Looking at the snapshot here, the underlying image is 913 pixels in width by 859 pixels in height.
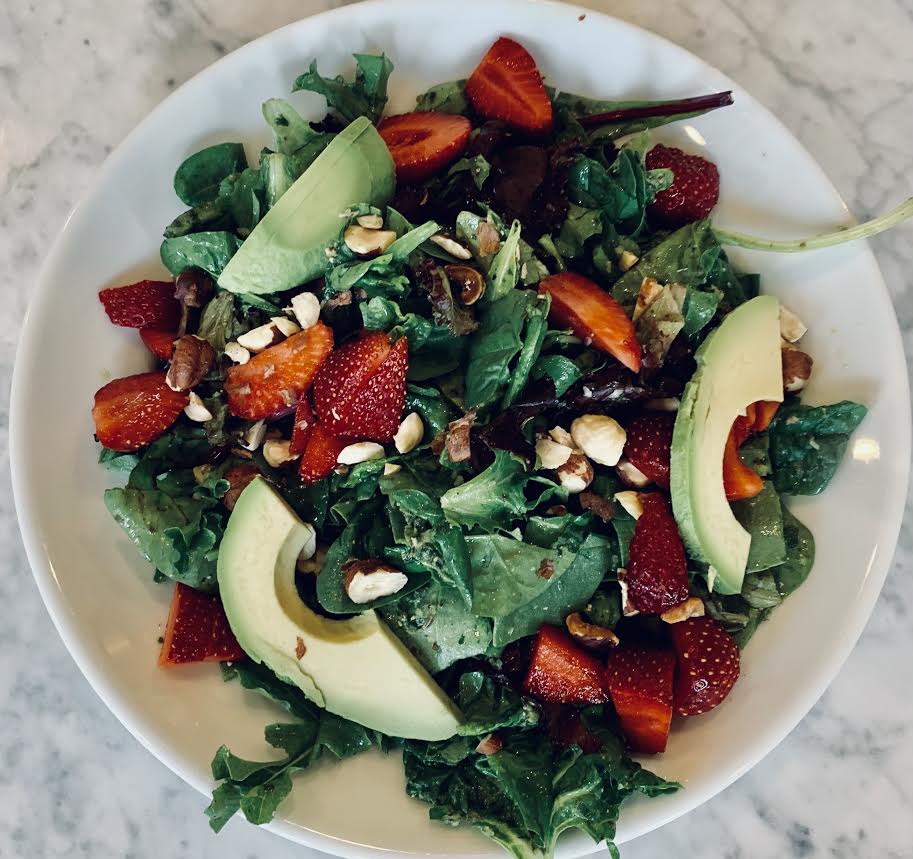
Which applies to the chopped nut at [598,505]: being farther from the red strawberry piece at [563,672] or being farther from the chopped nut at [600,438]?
the red strawberry piece at [563,672]

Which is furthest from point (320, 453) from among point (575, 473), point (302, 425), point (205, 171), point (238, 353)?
point (205, 171)

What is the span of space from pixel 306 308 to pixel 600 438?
53cm

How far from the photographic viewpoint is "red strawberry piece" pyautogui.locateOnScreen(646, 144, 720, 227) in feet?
4.95

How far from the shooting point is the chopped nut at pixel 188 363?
56.8 inches

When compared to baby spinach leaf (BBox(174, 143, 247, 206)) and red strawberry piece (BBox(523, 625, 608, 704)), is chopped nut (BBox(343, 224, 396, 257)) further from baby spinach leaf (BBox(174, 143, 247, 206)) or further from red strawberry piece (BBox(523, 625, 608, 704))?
red strawberry piece (BBox(523, 625, 608, 704))

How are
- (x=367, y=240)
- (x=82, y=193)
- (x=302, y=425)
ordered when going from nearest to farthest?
(x=367, y=240) < (x=302, y=425) < (x=82, y=193)

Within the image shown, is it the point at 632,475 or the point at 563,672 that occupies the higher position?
the point at 632,475

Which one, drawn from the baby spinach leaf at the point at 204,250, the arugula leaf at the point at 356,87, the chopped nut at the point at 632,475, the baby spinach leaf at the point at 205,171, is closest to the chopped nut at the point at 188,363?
the baby spinach leaf at the point at 204,250

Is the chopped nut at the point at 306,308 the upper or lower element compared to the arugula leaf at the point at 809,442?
upper

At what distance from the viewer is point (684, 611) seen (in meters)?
A: 1.42

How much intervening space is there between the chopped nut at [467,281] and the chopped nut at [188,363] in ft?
1.44

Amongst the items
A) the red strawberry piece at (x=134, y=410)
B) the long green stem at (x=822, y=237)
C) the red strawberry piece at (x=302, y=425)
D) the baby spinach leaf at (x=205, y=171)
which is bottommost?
the long green stem at (x=822, y=237)

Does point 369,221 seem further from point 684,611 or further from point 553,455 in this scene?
point 684,611

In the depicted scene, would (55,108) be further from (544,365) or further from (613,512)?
(613,512)
